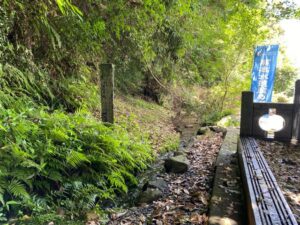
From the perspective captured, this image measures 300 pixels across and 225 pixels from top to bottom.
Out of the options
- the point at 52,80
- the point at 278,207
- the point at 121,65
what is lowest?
the point at 278,207

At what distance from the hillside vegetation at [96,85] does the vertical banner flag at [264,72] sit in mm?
991

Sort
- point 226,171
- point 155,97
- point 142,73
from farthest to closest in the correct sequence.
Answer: point 155,97, point 142,73, point 226,171

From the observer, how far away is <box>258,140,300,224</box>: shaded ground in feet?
8.08

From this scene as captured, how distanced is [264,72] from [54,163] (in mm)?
5901

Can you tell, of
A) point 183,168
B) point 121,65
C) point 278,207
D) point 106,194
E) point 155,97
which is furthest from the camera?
point 155,97

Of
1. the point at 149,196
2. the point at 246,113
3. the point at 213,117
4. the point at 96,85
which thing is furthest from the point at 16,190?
the point at 213,117

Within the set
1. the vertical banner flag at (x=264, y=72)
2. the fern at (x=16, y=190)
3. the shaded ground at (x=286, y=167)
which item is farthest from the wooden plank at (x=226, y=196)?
the vertical banner flag at (x=264, y=72)

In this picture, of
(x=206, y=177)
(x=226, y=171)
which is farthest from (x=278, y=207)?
(x=206, y=177)

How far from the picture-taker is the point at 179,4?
480cm

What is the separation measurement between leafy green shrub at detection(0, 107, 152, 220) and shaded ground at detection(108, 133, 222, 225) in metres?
0.44

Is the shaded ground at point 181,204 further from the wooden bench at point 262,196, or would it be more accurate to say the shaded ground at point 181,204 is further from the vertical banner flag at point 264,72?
the vertical banner flag at point 264,72

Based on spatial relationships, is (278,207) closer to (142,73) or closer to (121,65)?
(121,65)

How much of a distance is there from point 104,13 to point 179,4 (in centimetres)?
166

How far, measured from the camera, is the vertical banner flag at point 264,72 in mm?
6395
